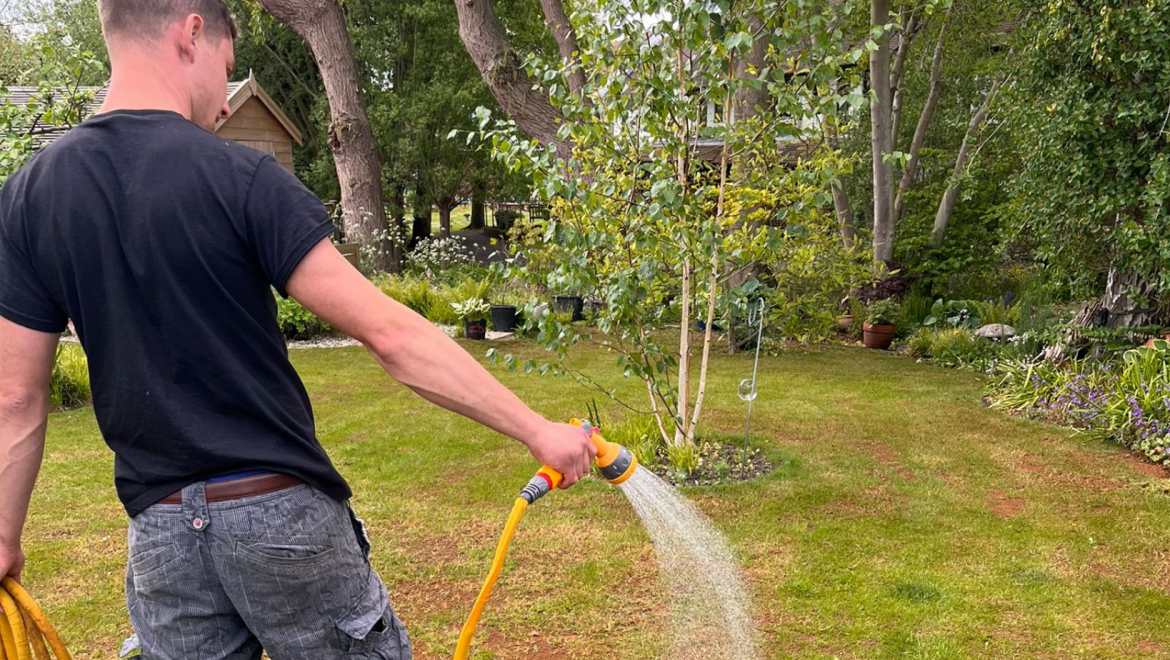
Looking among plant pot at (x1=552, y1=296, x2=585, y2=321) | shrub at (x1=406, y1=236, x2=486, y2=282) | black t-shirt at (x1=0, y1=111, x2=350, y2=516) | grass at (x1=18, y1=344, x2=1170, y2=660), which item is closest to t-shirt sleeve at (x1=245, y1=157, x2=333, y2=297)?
black t-shirt at (x1=0, y1=111, x2=350, y2=516)

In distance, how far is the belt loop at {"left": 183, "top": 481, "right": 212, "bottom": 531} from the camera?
54.7 inches

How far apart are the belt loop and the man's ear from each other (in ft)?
2.36

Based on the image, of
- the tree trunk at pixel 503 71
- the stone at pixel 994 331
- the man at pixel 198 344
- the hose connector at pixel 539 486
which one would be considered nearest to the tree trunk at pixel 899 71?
the stone at pixel 994 331

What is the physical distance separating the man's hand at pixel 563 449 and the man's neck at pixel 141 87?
0.83m

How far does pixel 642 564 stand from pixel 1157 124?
16.5ft

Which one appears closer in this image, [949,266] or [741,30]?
[741,30]

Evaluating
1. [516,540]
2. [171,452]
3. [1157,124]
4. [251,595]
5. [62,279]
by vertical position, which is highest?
[1157,124]

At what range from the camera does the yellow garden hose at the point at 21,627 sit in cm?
166

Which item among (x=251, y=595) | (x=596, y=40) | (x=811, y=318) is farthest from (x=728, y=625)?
(x=811, y=318)

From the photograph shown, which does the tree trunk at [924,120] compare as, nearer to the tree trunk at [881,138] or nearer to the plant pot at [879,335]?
the tree trunk at [881,138]

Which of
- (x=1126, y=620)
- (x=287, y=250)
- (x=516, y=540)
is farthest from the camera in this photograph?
(x=516, y=540)

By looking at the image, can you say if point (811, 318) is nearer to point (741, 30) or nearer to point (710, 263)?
point (710, 263)

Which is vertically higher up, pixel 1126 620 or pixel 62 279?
pixel 62 279

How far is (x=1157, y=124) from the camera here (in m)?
5.89
